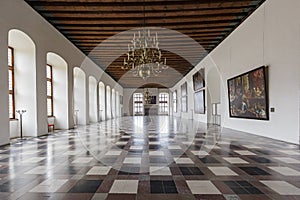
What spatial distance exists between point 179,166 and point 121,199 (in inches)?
64.1

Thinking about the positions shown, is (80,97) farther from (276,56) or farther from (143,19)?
(276,56)

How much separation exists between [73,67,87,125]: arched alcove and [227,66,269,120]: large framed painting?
8.26m

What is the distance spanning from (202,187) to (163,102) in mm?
32869

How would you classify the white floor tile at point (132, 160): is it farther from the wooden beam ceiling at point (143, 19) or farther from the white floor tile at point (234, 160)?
the wooden beam ceiling at point (143, 19)

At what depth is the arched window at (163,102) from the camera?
3556 cm

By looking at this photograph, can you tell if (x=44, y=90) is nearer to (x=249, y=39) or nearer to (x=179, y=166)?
(x=179, y=166)

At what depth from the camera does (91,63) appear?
15211mm

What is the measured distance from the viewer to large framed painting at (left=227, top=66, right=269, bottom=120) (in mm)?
7389

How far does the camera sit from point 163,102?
35781 mm

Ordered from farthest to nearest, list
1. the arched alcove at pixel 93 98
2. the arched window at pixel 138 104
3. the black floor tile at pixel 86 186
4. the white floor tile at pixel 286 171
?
1. the arched window at pixel 138 104
2. the arched alcove at pixel 93 98
3. the white floor tile at pixel 286 171
4. the black floor tile at pixel 86 186

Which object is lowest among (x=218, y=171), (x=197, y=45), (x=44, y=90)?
(x=218, y=171)

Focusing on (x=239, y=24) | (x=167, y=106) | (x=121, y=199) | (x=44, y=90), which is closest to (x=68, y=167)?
(x=121, y=199)

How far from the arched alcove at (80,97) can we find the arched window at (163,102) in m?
22.5

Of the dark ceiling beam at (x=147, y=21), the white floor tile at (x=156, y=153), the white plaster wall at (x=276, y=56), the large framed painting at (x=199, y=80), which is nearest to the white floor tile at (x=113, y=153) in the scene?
the white floor tile at (x=156, y=153)
